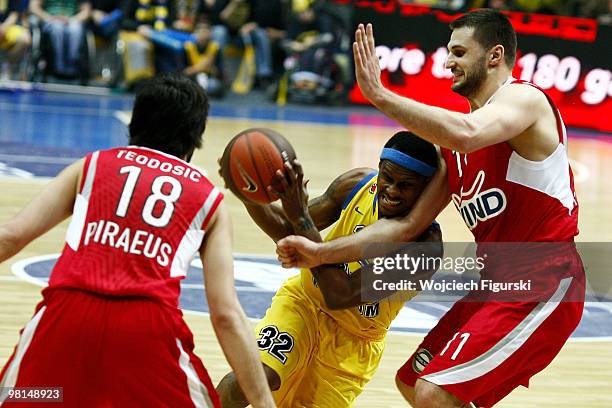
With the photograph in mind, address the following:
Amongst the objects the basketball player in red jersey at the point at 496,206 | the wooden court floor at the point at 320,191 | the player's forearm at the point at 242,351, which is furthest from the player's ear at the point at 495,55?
the wooden court floor at the point at 320,191

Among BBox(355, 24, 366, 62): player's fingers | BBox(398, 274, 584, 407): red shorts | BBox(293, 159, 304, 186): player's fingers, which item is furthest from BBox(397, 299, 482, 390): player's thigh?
BBox(355, 24, 366, 62): player's fingers

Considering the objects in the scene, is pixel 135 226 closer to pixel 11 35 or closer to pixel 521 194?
pixel 521 194

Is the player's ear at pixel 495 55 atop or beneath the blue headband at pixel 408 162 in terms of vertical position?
atop

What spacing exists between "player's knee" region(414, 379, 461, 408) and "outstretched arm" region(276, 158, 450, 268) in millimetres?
669

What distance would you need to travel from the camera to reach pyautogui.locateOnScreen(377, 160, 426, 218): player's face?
194 inches

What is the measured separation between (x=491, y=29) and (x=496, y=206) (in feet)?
2.42

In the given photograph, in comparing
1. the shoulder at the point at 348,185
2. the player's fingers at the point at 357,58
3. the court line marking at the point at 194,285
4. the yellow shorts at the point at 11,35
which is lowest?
the yellow shorts at the point at 11,35

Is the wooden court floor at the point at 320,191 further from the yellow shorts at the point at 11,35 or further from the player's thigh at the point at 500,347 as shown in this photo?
the yellow shorts at the point at 11,35

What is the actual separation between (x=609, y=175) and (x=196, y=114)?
11601 millimetres

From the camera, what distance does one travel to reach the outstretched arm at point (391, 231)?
188 inches

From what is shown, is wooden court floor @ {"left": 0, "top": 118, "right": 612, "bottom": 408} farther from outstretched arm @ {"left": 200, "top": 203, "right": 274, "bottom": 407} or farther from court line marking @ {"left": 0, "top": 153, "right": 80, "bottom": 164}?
outstretched arm @ {"left": 200, "top": 203, "right": 274, "bottom": 407}

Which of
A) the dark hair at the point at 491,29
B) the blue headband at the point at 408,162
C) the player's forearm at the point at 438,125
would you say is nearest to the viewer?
the player's forearm at the point at 438,125

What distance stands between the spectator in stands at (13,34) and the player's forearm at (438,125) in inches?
635

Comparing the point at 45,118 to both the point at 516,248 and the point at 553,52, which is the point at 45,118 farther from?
the point at 516,248
